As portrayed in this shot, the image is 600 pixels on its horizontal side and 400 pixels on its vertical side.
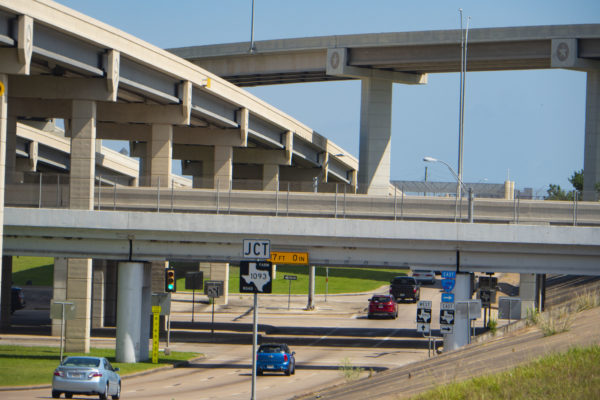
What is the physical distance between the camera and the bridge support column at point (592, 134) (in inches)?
2356

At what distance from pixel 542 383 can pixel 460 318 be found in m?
21.5

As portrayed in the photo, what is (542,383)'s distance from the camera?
48.2 feet

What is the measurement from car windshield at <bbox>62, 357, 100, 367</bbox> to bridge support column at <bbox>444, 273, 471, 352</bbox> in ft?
46.6

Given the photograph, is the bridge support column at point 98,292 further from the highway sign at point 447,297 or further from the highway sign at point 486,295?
the highway sign at point 447,297

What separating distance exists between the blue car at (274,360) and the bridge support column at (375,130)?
3026 cm

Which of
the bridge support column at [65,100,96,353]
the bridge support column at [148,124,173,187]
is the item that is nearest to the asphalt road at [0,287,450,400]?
the bridge support column at [65,100,96,353]

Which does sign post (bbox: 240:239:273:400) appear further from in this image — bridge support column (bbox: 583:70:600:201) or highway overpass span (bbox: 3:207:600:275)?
bridge support column (bbox: 583:70:600:201)

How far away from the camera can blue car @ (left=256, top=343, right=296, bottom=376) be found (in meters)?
37.0

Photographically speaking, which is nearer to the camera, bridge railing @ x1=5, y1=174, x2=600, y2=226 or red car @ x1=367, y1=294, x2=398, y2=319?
bridge railing @ x1=5, y1=174, x2=600, y2=226

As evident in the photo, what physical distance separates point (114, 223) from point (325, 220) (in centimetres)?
834

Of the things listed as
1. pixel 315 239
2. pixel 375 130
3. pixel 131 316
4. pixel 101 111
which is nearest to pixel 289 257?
pixel 315 239

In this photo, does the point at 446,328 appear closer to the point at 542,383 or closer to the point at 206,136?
the point at 542,383

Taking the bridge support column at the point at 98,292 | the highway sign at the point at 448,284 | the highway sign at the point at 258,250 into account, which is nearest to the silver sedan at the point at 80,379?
the highway sign at the point at 258,250

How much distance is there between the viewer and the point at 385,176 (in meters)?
68.3
